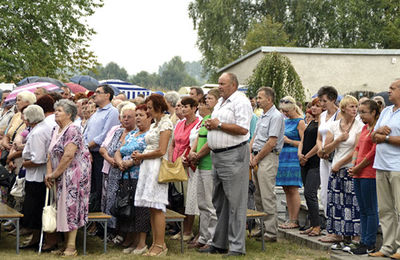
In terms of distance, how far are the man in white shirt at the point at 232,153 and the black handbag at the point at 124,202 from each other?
3.79 feet

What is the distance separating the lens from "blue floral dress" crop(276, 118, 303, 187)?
9.00m

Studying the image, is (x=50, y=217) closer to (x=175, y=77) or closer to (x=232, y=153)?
(x=232, y=153)

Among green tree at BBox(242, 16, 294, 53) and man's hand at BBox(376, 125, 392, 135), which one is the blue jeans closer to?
man's hand at BBox(376, 125, 392, 135)

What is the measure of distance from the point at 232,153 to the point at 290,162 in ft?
6.88

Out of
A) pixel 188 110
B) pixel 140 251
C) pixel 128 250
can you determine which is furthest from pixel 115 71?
pixel 140 251

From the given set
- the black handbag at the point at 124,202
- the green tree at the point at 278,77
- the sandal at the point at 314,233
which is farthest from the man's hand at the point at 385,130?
the green tree at the point at 278,77

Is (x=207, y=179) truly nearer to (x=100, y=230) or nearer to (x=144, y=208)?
(x=144, y=208)

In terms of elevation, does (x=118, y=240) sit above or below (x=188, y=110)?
below

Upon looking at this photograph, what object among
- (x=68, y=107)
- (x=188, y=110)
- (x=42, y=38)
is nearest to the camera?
(x=68, y=107)

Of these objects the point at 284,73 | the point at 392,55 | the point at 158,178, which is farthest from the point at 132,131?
the point at 392,55

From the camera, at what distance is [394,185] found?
659 centimetres

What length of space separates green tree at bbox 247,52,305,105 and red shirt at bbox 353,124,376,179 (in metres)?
12.7

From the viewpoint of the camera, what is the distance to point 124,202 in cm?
779

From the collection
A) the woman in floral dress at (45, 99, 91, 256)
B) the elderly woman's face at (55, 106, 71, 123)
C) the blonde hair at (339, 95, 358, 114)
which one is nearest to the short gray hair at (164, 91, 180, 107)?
the woman in floral dress at (45, 99, 91, 256)
